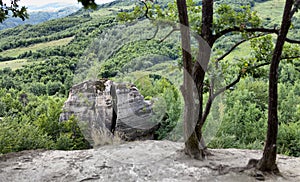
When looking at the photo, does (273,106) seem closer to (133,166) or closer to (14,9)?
(133,166)

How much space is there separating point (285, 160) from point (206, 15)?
9.95 feet

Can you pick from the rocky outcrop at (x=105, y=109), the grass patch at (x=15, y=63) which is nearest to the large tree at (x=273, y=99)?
the rocky outcrop at (x=105, y=109)

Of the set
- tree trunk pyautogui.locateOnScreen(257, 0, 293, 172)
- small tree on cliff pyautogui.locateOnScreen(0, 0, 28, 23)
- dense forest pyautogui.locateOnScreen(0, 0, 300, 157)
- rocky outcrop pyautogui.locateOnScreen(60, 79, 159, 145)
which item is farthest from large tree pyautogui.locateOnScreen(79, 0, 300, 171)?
rocky outcrop pyautogui.locateOnScreen(60, 79, 159, 145)

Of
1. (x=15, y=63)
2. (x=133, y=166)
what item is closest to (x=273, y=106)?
(x=133, y=166)

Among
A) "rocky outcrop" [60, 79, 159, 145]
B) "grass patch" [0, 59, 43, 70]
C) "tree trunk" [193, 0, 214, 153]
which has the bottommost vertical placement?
"rocky outcrop" [60, 79, 159, 145]

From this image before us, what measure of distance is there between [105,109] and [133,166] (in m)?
3.21

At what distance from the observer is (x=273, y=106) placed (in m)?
4.25

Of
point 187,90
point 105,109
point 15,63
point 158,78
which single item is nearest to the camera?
point 187,90

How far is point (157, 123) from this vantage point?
8438 mm

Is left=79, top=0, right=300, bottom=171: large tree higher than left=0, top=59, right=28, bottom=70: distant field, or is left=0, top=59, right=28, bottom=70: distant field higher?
left=0, top=59, right=28, bottom=70: distant field

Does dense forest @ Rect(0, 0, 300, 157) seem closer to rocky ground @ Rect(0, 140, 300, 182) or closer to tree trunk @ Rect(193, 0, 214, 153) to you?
tree trunk @ Rect(193, 0, 214, 153)

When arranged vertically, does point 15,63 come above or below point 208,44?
above

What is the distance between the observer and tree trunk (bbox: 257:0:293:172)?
13.1 feet

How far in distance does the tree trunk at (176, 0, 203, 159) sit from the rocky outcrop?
8.89 feet
